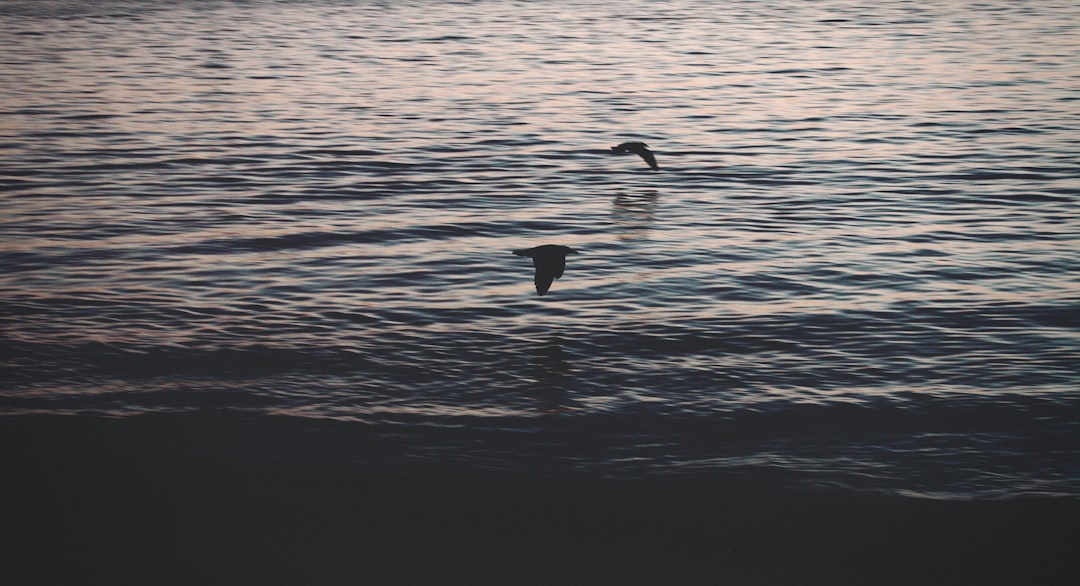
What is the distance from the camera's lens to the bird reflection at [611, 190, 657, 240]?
16766 mm

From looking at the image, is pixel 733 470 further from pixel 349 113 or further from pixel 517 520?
pixel 349 113

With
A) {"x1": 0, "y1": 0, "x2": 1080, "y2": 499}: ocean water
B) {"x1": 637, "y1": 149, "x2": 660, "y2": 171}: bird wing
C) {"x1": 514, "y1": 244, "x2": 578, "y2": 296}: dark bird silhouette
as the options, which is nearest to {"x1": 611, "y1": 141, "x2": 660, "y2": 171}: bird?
{"x1": 637, "y1": 149, "x2": 660, "y2": 171}: bird wing

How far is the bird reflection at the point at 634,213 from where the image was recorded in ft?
55.0

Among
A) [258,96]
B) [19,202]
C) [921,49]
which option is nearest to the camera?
[19,202]

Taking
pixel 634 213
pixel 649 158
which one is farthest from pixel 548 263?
pixel 649 158

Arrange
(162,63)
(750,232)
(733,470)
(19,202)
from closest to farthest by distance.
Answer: (733,470), (750,232), (19,202), (162,63)

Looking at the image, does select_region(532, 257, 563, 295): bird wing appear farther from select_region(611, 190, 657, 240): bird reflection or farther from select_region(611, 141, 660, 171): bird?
select_region(611, 141, 660, 171): bird

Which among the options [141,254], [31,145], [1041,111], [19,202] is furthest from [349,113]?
[1041,111]

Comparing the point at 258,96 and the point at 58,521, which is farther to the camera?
the point at 258,96

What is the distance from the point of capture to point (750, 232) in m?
16.8

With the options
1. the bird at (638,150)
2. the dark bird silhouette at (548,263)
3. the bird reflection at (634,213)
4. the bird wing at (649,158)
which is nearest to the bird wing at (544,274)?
the dark bird silhouette at (548,263)

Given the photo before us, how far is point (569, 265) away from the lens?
15453 mm

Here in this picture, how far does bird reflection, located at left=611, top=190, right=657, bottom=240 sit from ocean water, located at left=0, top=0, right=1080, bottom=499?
7 centimetres

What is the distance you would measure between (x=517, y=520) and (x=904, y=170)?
12.8 meters
